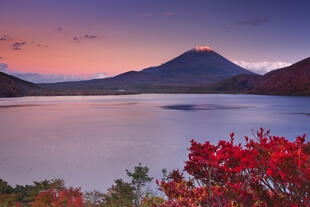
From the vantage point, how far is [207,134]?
14953 mm

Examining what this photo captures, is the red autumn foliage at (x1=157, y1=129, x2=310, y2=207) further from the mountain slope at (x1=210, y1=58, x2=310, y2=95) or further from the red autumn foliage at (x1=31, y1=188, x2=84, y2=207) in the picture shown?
the mountain slope at (x1=210, y1=58, x2=310, y2=95)

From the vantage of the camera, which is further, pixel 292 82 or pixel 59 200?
pixel 292 82

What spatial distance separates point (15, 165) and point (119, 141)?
5026mm

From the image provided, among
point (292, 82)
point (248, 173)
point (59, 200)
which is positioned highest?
point (292, 82)

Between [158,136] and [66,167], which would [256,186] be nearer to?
[66,167]

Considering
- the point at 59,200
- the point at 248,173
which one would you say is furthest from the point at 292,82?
the point at 59,200

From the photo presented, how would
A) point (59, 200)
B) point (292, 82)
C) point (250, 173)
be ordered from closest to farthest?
point (250, 173), point (59, 200), point (292, 82)

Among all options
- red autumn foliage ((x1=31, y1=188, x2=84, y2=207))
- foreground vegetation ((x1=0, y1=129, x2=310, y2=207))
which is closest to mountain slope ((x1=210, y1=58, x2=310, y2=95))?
foreground vegetation ((x1=0, y1=129, x2=310, y2=207))

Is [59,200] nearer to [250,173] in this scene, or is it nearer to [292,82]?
[250,173]

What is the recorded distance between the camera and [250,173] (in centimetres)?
286

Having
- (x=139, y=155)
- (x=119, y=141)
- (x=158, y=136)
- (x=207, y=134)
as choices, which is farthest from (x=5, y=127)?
(x=207, y=134)

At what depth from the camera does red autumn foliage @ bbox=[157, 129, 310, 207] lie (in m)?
2.04

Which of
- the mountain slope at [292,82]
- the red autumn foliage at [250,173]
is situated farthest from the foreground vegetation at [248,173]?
the mountain slope at [292,82]

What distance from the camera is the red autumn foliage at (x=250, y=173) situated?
80.1 inches
